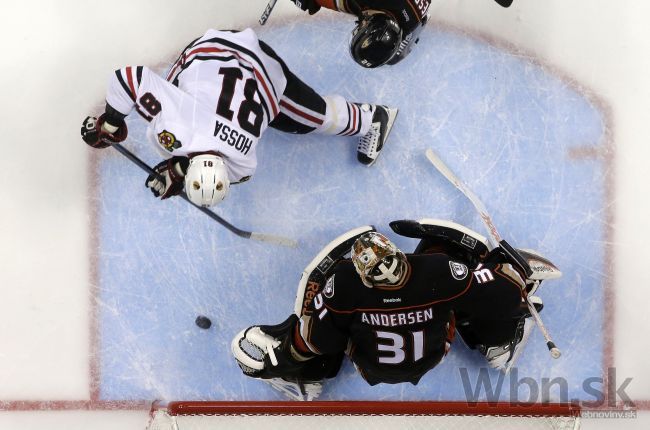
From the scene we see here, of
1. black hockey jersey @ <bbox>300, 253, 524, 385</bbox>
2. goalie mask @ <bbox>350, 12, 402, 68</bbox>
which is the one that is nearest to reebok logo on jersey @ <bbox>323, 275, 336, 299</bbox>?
black hockey jersey @ <bbox>300, 253, 524, 385</bbox>

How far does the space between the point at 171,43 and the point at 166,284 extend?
49.3 inches

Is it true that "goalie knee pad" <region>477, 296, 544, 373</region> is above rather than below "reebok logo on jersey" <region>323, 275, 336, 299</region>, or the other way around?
below

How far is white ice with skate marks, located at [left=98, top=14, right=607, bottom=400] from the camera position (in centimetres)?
349

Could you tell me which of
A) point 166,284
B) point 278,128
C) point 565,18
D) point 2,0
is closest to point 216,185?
point 278,128

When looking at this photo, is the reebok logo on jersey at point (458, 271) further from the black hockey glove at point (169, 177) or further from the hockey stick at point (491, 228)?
the black hockey glove at point (169, 177)

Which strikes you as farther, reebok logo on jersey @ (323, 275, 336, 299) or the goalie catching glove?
the goalie catching glove

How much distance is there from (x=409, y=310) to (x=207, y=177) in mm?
949

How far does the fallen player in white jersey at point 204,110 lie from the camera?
2.74m

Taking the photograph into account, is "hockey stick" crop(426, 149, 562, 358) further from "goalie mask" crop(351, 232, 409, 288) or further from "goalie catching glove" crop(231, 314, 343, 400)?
"goalie catching glove" crop(231, 314, 343, 400)

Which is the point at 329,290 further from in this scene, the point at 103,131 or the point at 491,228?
the point at 103,131

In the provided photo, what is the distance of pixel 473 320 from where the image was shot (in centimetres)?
305

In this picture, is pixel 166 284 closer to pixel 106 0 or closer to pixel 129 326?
pixel 129 326

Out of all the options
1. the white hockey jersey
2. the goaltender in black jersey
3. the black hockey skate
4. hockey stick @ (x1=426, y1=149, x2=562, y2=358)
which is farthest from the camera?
the black hockey skate

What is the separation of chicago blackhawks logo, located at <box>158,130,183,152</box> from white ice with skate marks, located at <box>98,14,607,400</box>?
2.49ft
